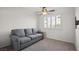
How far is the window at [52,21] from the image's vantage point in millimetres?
874

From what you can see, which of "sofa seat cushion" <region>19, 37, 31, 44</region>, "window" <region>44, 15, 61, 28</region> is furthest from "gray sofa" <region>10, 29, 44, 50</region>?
"window" <region>44, 15, 61, 28</region>

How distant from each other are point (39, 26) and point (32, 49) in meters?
0.29

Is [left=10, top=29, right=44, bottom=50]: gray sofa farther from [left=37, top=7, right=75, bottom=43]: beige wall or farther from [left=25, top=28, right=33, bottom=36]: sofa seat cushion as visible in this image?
[left=37, top=7, right=75, bottom=43]: beige wall

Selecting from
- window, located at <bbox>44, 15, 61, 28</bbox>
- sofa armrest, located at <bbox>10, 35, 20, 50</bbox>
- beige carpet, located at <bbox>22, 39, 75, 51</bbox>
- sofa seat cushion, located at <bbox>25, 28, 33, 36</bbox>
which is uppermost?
window, located at <bbox>44, 15, 61, 28</bbox>

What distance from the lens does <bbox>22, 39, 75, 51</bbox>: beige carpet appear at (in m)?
0.85

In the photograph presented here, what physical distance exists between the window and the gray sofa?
15 cm

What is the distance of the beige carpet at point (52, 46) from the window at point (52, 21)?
0.18 m

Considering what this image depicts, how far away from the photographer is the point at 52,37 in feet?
3.01

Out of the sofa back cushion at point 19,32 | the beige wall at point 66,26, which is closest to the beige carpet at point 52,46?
the beige wall at point 66,26

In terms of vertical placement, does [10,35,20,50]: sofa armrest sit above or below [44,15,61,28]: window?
below

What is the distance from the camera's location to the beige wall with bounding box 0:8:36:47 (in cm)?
83
